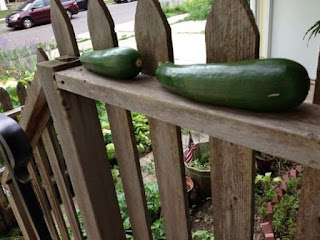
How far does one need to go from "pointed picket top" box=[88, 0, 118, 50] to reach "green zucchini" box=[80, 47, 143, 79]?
0.28ft

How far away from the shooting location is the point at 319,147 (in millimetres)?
518

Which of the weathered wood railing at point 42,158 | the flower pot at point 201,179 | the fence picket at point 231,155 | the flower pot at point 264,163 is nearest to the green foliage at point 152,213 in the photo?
the flower pot at point 201,179

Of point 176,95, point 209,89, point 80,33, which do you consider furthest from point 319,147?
point 80,33

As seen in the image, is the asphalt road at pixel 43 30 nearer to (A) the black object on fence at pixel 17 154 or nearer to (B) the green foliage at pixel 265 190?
(B) the green foliage at pixel 265 190

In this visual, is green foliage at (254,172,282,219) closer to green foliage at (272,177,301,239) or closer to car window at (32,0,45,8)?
green foliage at (272,177,301,239)

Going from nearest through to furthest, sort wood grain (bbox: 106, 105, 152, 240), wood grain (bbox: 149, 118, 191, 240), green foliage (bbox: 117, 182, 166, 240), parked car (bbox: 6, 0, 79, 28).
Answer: wood grain (bbox: 149, 118, 191, 240) → wood grain (bbox: 106, 105, 152, 240) → green foliage (bbox: 117, 182, 166, 240) → parked car (bbox: 6, 0, 79, 28)

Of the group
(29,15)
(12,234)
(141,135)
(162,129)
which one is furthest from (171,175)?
(29,15)

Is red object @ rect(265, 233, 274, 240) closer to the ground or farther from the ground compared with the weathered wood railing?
closer to the ground

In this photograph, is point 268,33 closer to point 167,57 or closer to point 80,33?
point 167,57

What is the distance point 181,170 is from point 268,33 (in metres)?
3.91

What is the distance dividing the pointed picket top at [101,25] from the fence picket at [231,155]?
351 mm

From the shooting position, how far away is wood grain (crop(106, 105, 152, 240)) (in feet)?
3.54

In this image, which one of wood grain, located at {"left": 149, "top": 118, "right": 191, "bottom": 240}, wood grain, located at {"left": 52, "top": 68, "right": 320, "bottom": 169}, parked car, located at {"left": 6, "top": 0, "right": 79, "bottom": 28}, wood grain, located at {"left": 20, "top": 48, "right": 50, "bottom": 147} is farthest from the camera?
parked car, located at {"left": 6, "top": 0, "right": 79, "bottom": 28}

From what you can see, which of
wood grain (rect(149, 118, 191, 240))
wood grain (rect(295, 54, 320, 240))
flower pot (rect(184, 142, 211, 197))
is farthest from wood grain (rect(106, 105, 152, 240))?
flower pot (rect(184, 142, 211, 197))
